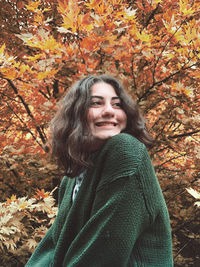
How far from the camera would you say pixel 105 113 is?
1160 millimetres

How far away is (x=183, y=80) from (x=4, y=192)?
2356mm

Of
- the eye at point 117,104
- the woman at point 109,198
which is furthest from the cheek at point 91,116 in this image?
the eye at point 117,104

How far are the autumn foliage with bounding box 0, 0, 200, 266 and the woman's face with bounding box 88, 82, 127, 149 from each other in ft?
1.27

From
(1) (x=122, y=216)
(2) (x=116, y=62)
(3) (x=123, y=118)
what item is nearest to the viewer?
(1) (x=122, y=216)

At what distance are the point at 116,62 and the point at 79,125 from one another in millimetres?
1027

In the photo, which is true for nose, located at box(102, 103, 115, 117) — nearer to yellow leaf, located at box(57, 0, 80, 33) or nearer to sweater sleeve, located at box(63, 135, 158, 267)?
sweater sleeve, located at box(63, 135, 158, 267)

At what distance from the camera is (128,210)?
855 mm

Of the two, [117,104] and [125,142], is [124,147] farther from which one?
[117,104]

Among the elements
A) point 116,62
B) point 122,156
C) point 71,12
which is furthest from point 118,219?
point 116,62

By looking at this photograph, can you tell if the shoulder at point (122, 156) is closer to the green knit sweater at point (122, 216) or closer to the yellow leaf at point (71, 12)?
the green knit sweater at point (122, 216)

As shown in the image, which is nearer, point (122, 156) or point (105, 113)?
point (122, 156)

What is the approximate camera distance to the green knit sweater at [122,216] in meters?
0.85

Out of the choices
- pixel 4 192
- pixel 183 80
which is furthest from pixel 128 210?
pixel 4 192

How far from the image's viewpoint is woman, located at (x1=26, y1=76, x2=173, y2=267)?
860 millimetres
